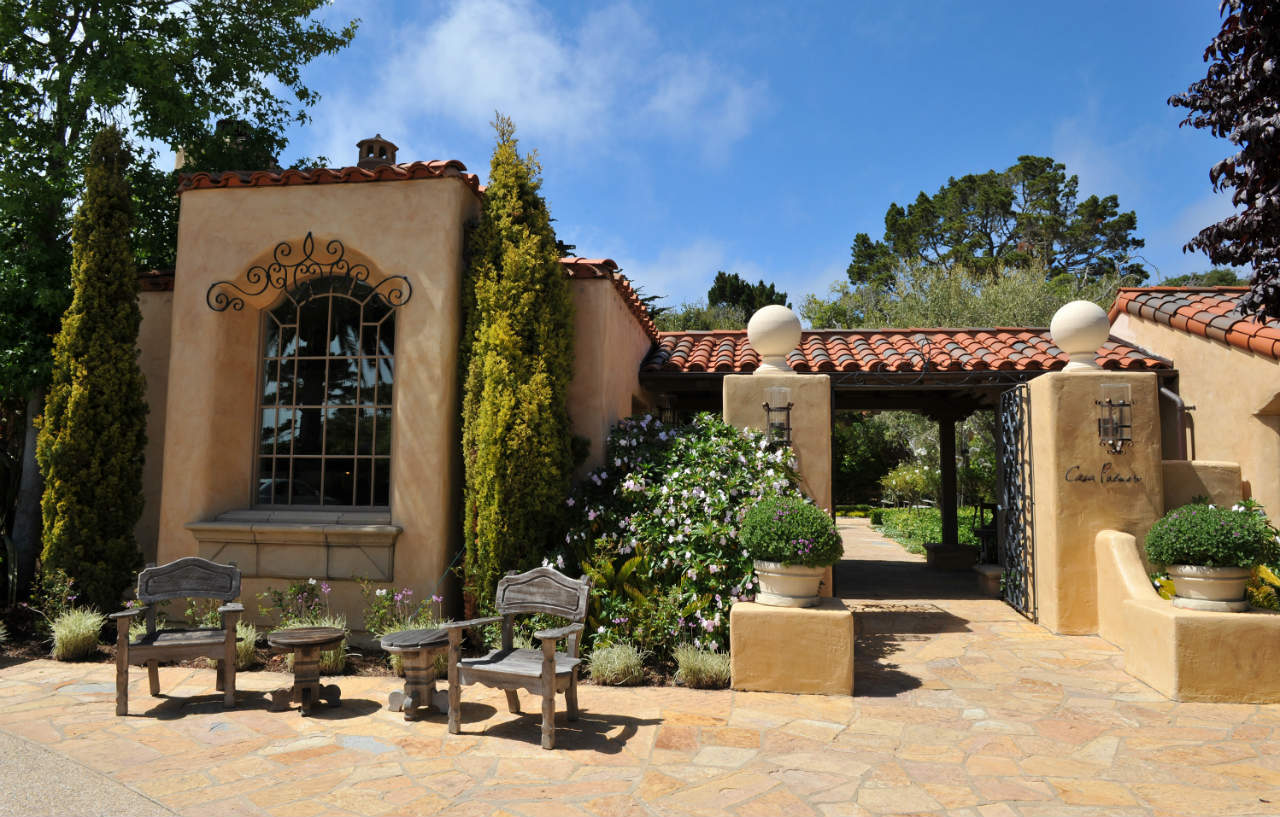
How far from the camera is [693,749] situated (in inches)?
180

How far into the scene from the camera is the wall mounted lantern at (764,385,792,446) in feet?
Answer: 23.6

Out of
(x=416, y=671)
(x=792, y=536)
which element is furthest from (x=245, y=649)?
(x=792, y=536)

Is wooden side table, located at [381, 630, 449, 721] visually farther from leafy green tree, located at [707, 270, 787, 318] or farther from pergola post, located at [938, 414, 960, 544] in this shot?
leafy green tree, located at [707, 270, 787, 318]

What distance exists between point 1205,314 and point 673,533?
6.90 m

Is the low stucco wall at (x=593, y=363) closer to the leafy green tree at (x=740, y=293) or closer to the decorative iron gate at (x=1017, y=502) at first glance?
the decorative iron gate at (x=1017, y=502)

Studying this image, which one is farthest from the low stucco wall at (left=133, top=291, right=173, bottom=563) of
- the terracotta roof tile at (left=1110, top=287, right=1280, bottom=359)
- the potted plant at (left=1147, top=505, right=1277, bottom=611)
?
the terracotta roof tile at (left=1110, top=287, right=1280, bottom=359)

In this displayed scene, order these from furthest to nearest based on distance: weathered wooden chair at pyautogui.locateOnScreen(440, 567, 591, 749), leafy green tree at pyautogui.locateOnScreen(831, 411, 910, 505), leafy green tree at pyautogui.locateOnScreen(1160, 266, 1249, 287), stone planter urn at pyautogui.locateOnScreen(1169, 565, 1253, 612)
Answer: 1. leafy green tree at pyautogui.locateOnScreen(1160, 266, 1249, 287)
2. leafy green tree at pyautogui.locateOnScreen(831, 411, 910, 505)
3. stone planter urn at pyautogui.locateOnScreen(1169, 565, 1253, 612)
4. weathered wooden chair at pyautogui.locateOnScreen(440, 567, 591, 749)

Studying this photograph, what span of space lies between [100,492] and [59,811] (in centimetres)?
447

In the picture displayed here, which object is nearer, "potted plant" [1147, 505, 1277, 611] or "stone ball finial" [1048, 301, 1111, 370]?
"potted plant" [1147, 505, 1277, 611]

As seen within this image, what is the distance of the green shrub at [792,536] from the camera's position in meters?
5.75

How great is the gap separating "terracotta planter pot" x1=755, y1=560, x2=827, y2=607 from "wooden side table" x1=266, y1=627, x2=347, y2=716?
10.7ft

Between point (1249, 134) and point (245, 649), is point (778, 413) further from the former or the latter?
point (245, 649)

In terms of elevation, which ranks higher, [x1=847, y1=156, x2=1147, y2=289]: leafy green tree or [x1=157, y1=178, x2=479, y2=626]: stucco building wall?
[x1=847, y1=156, x2=1147, y2=289]: leafy green tree

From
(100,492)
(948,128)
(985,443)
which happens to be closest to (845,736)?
(100,492)
